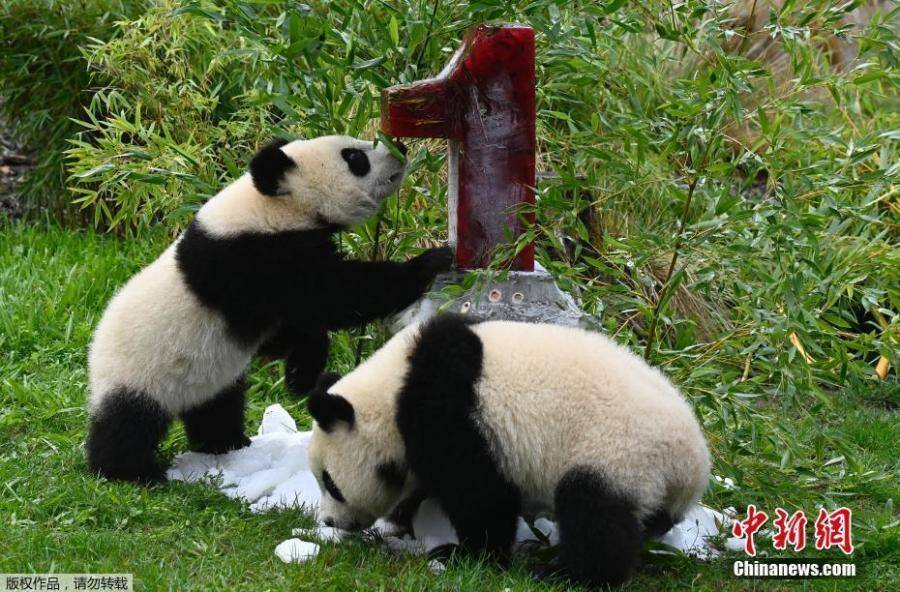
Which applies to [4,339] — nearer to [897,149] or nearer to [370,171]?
[370,171]

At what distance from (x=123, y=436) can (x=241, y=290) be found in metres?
0.80

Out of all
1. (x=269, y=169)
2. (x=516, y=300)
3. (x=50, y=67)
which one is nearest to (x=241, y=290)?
(x=269, y=169)

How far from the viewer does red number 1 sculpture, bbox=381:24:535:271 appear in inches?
168

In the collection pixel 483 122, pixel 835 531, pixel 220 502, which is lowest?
pixel 835 531

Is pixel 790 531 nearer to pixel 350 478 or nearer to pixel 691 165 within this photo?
pixel 691 165

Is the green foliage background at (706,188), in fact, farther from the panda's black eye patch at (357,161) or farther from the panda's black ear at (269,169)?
the panda's black ear at (269,169)

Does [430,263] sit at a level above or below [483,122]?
below

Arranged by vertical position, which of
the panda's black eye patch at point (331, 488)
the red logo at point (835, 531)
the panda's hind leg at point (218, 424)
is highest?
the panda's black eye patch at point (331, 488)

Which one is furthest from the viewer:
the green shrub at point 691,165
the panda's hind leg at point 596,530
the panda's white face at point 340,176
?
the panda's white face at point 340,176

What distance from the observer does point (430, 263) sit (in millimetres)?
4387

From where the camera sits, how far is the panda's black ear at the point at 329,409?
391 centimetres

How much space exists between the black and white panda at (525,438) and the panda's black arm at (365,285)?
383 mm

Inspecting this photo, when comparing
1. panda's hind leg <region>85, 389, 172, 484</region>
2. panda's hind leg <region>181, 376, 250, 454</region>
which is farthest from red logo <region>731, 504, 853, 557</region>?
panda's hind leg <region>85, 389, 172, 484</region>

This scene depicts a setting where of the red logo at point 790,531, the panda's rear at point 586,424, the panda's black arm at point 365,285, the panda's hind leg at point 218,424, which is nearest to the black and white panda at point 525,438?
the panda's rear at point 586,424
